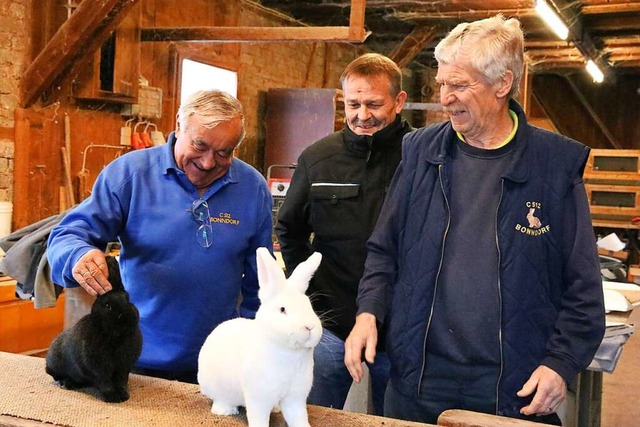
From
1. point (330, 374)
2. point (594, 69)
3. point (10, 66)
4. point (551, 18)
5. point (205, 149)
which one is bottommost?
point (330, 374)

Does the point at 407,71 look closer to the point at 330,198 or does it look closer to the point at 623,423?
the point at 623,423

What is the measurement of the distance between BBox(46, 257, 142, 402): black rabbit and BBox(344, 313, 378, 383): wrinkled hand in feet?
1.45

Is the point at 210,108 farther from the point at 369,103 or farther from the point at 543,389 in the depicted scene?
the point at 543,389

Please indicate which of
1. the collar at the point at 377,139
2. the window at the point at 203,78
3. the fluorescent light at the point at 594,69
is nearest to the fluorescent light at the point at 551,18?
the fluorescent light at the point at 594,69

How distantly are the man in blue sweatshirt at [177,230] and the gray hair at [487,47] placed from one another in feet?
1.75

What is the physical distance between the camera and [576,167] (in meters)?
1.57

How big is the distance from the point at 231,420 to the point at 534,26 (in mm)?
7015

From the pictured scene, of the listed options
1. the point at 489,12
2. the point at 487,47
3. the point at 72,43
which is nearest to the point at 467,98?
the point at 487,47

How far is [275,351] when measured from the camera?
1.35 meters

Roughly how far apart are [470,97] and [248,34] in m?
4.22

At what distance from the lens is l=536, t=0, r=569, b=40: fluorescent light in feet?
19.3

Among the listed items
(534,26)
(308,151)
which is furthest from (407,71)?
(308,151)

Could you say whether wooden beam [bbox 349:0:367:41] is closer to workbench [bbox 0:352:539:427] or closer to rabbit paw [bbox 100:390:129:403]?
workbench [bbox 0:352:539:427]

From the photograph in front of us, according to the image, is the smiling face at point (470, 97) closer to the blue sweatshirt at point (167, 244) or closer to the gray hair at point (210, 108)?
the gray hair at point (210, 108)
